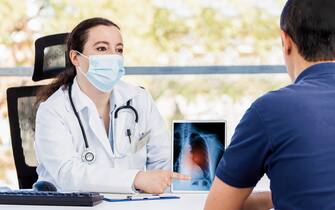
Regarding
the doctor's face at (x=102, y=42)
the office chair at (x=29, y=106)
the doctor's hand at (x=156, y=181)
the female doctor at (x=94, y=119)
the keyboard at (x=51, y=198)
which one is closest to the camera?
the keyboard at (x=51, y=198)

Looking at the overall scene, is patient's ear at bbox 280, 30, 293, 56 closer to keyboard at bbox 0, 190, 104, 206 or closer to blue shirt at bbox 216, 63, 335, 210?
blue shirt at bbox 216, 63, 335, 210

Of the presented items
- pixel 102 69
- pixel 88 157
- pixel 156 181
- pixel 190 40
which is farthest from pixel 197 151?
pixel 190 40

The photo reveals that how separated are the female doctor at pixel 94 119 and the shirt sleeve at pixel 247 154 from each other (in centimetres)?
89

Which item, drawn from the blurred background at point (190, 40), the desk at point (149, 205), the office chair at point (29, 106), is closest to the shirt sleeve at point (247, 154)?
the desk at point (149, 205)

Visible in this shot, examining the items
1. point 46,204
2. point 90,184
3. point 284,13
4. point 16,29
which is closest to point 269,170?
point 284,13

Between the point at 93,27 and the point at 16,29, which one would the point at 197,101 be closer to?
the point at 16,29

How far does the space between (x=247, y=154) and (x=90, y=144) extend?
45.5 inches

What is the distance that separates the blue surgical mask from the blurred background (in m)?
2.03

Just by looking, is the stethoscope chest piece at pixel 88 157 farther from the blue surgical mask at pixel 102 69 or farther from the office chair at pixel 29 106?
the office chair at pixel 29 106

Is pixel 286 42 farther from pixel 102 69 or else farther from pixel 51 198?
pixel 102 69

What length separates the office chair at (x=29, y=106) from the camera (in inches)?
101

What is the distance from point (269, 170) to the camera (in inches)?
41.9

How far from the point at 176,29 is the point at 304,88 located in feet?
11.4

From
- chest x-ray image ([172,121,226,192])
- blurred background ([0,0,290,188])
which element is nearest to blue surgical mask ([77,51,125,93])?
chest x-ray image ([172,121,226,192])
